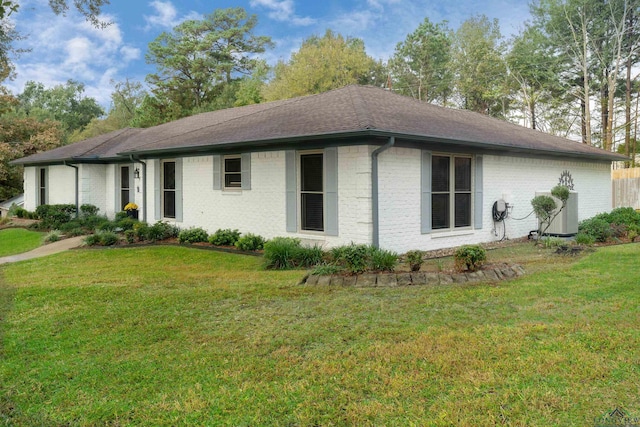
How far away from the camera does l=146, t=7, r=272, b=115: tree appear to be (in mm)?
36031

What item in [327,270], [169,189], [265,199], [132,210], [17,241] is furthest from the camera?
[132,210]

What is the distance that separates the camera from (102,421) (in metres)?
2.93

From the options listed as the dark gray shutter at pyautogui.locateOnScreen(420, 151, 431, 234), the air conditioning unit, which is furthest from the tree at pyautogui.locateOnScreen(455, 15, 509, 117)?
the dark gray shutter at pyautogui.locateOnScreen(420, 151, 431, 234)

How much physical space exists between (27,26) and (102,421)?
10.7 meters

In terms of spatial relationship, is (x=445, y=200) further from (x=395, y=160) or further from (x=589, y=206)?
(x=589, y=206)

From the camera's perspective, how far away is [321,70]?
35.3 m

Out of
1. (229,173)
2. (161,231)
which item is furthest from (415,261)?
(161,231)

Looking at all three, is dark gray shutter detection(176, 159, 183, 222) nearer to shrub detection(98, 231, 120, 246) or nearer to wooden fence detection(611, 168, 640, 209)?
shrub detection(98, 231, 120, 246)

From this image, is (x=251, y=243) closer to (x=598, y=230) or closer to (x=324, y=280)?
(x=324, y=280)

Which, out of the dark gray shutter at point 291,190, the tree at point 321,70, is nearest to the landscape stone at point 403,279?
the dark gray shutter at point 291,190

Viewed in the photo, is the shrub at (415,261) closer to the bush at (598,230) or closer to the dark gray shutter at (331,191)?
the dark gray shutter at (331,191)

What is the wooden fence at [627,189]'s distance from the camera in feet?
68.0

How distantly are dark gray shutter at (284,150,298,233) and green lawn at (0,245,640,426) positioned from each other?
3357 millimetres

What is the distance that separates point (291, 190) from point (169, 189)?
499 cm
